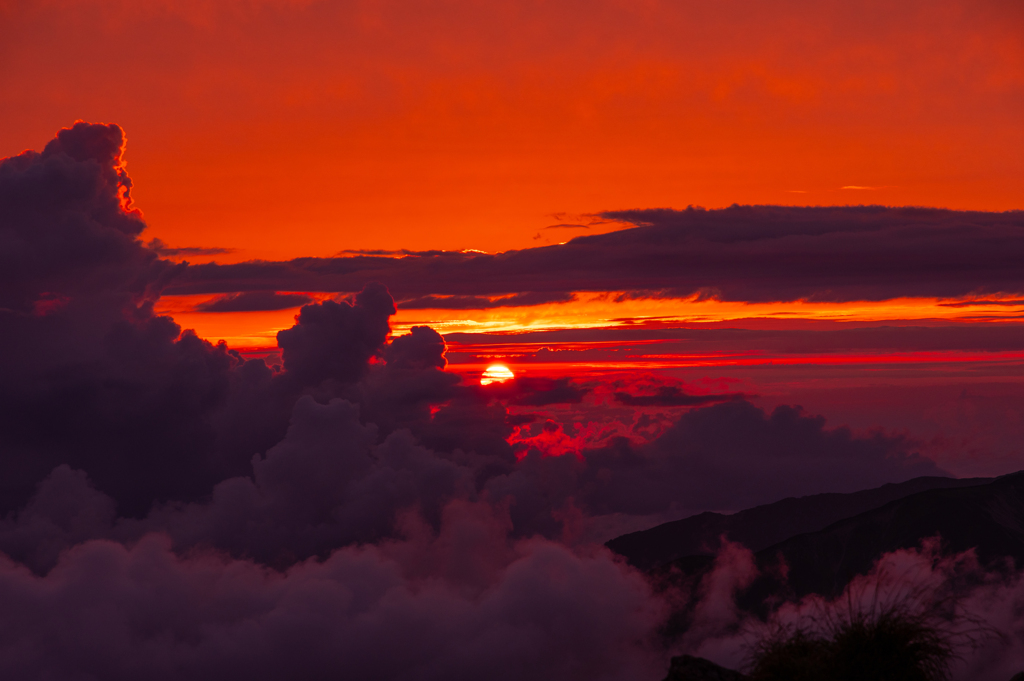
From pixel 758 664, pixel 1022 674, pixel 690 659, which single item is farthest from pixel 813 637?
pixel 1022 674

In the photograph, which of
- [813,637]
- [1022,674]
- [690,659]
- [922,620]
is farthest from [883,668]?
[1022,674]

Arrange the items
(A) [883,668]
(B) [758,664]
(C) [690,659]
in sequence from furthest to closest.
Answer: (C) [690,659] → (B) [758,664] → (A) [883,668]

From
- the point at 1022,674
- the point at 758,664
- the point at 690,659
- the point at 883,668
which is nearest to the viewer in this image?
the point at 883,668

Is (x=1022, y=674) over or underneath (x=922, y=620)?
underneath

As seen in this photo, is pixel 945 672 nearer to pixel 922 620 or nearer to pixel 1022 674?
pixel 922 620

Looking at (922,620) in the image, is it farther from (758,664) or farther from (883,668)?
(758,664)

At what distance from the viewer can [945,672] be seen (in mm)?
48688

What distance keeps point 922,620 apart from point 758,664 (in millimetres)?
9346

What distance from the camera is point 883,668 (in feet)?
150

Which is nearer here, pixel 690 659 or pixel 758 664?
pixel 758 664

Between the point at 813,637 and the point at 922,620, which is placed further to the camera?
the point at 813,637

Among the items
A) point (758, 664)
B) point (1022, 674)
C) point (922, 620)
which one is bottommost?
point (1022, 674)

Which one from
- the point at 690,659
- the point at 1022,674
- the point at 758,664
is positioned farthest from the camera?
the point at 1022,674

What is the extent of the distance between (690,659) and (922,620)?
1894 centimetres
